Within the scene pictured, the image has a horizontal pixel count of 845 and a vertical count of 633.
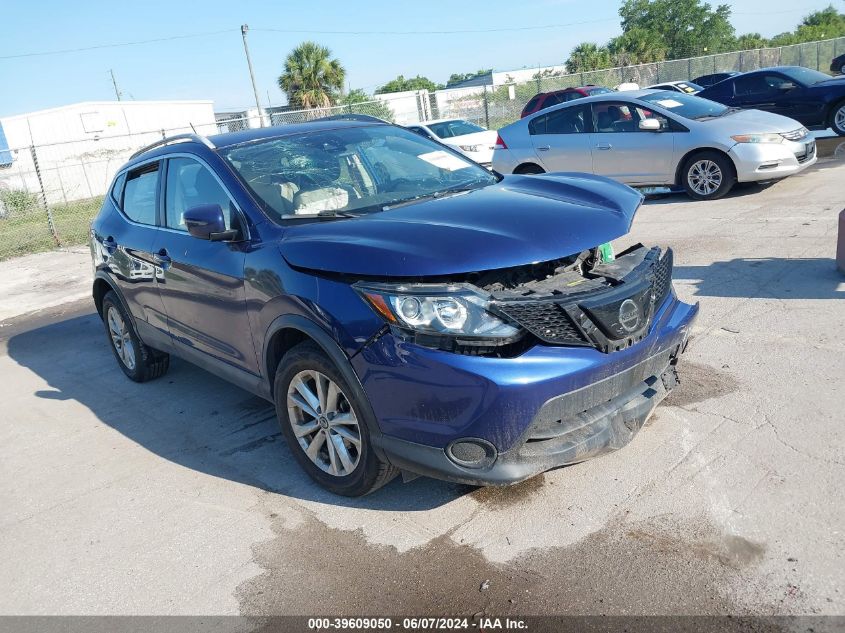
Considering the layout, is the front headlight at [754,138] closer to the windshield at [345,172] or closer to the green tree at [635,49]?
the windshield at [345,172]

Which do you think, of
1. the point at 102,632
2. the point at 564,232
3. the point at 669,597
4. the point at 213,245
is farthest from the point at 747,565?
the point at 213,245

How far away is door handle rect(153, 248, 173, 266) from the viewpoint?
4648 mm

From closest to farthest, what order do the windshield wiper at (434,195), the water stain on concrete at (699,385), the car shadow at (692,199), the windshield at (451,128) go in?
1. the windshield wiper at (434,195)
2. the water stain on concrete at (699,385)
3. the car shadow at (692,199)
4. the windshield at (451,128)

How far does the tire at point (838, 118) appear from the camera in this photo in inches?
547

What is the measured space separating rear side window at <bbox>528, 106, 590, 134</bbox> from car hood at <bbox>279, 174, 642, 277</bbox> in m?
7.52

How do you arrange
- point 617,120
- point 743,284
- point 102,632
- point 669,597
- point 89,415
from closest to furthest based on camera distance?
point 669,597 < point 102,632 < point 89,415 < point 743,284 < point 617,120

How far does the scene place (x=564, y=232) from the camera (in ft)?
10.7

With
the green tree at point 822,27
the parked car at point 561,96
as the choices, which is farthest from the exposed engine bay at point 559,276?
the green tree at point 822,27

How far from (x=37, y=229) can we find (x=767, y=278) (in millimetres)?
16096

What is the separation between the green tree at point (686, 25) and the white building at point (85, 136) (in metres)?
43.9

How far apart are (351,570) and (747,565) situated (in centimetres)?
160

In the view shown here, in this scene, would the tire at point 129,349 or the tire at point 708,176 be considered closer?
the tire at point 129,349

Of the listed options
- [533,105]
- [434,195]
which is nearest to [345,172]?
[434,195]

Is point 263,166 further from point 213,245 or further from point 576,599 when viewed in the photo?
point 576,599
